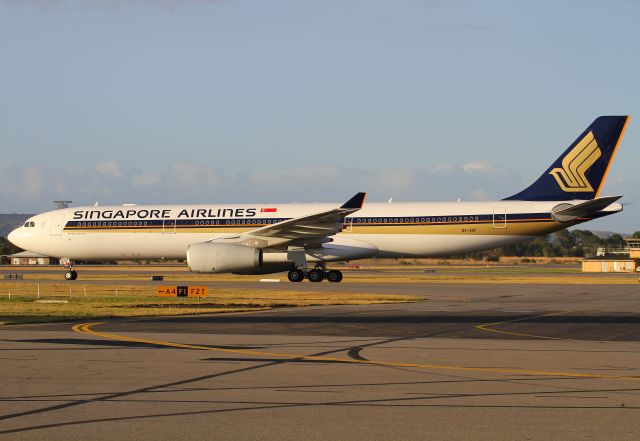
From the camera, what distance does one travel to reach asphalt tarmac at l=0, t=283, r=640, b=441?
8.67 metres

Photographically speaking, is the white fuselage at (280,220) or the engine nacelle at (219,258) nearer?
the engine nacelle at (219,258)

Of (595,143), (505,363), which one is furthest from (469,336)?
(595,143)

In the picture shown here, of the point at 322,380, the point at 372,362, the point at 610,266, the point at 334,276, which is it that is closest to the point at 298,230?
the point at 334,276

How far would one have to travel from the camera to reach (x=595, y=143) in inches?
1722

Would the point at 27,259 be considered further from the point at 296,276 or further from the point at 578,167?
the point at 578,167

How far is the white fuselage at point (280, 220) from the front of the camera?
139ft

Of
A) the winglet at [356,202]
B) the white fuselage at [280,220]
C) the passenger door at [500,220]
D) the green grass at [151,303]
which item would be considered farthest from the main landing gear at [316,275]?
the passenger door at [500,220]

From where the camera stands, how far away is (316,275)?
44.1 meters

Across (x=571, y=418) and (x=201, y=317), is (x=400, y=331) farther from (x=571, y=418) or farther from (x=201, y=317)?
(x=571, y=418)

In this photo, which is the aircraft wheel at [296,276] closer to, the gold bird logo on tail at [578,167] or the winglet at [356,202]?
the winglet at [356,202]

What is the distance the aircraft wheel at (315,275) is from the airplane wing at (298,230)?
2.54 m

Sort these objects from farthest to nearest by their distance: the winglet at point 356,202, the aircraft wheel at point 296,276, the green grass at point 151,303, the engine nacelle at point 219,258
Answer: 1. the aircraft wheel at point 296,276
2. the engine nacelle at point 219,258
3. the winglet at point 356,202
4. the green grass at point 151,303

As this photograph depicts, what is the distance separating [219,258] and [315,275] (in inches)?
273

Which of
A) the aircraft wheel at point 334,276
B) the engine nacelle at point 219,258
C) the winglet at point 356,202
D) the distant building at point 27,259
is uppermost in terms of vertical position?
the distant building at point 27,259
